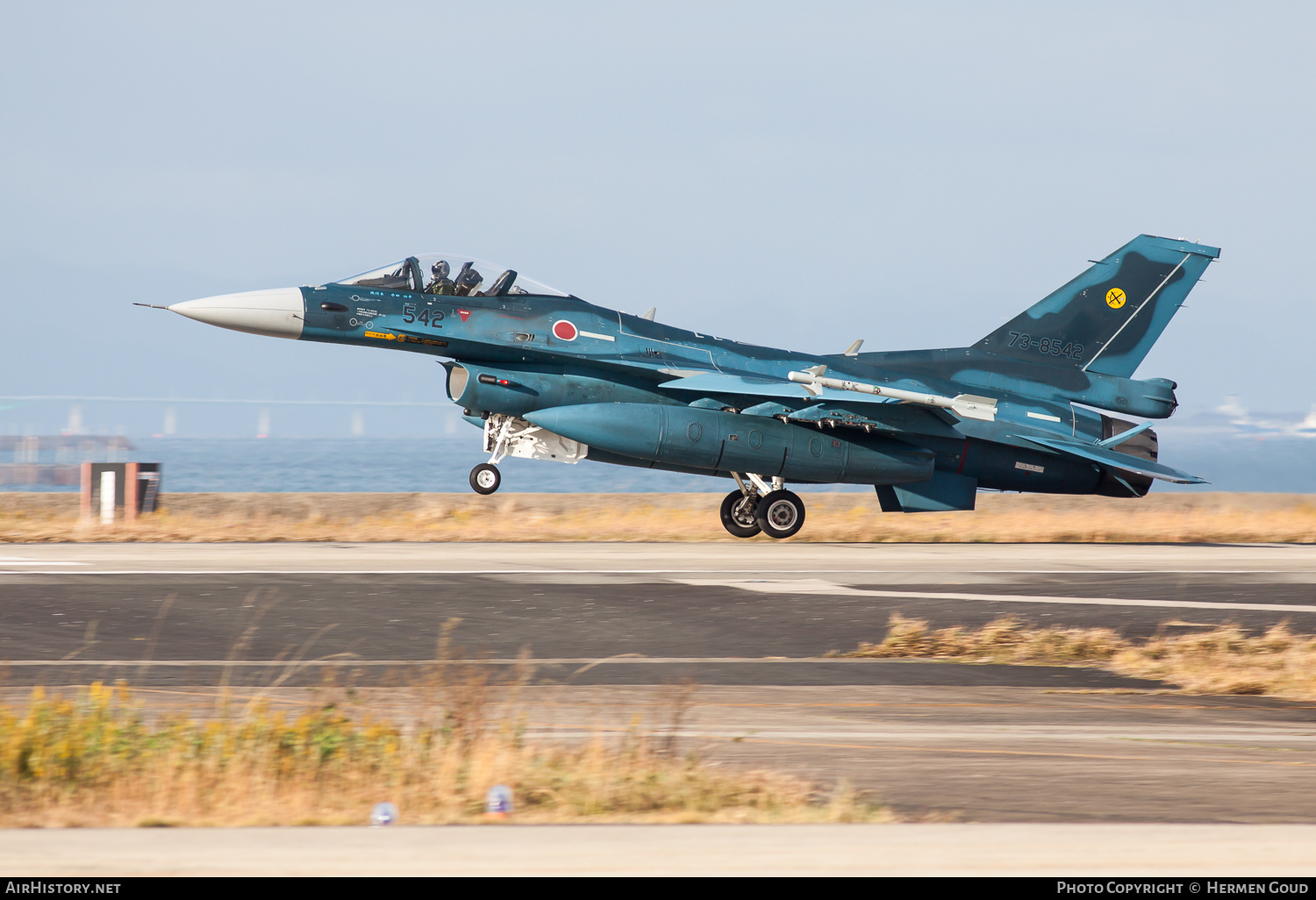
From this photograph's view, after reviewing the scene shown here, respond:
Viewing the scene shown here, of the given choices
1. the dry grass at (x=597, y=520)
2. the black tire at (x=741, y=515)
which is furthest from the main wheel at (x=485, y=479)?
the black tire at (x=741, y=515)

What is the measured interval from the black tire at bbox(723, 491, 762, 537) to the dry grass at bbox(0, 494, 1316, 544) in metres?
0.50

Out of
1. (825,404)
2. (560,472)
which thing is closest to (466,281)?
(825,404)

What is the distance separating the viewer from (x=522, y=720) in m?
7.21

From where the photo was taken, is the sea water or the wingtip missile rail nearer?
the wingtip missile rail

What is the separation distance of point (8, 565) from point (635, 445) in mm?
9125

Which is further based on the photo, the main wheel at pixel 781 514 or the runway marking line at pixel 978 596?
the main wheel at pixel 781 514

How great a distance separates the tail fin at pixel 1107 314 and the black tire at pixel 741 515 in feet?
17.8

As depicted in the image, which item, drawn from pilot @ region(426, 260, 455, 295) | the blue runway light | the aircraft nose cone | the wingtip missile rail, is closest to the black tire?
the wingtip missile rail

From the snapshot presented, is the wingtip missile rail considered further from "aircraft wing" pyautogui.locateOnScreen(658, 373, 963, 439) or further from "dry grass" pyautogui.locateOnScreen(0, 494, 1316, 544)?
"dry grass" pyautogui.locateOnScreen(0, 494, 1316, 544)

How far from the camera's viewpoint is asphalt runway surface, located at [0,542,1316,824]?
6.86 metres

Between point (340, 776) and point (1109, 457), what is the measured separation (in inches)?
743

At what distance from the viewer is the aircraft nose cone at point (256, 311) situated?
20438mm

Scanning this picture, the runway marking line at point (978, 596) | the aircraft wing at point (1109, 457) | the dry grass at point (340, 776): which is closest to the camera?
the dry grass at point (340, 776)

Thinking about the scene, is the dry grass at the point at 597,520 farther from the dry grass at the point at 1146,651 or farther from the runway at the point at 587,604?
the dry grass at the point at 1146,651
